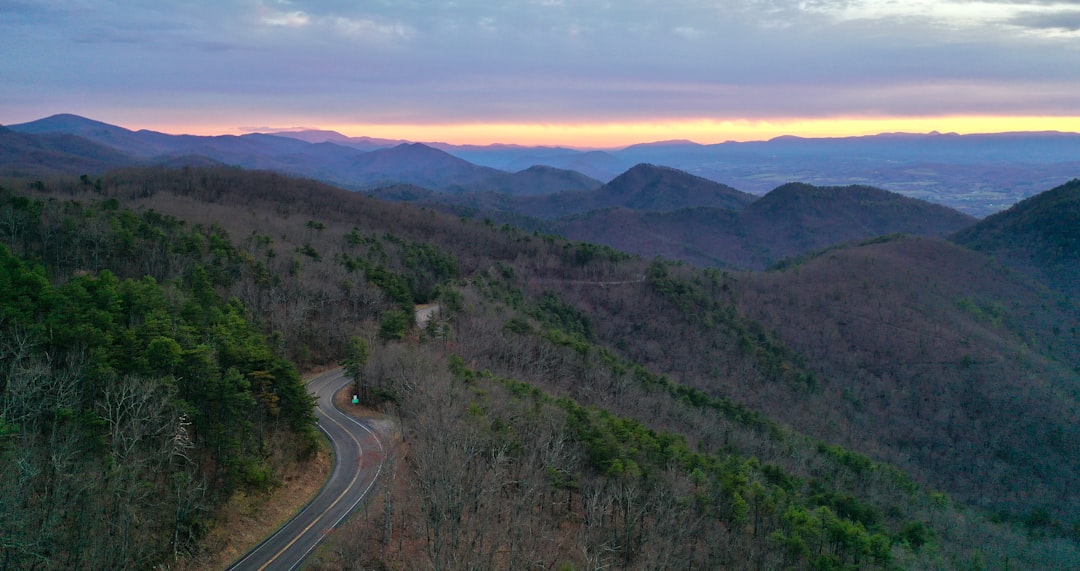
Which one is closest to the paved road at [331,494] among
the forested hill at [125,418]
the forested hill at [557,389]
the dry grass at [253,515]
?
the dry grass at [253,515]

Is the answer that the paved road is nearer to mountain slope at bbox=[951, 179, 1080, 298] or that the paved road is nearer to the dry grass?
the dry grass

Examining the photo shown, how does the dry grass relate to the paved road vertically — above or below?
above

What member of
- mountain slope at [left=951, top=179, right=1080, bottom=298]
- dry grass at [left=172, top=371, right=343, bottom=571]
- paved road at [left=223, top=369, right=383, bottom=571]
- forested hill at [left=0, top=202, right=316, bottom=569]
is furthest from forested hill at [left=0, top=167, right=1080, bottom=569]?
mountain slope at [left=951, top=179, right=1080, bottom=298]

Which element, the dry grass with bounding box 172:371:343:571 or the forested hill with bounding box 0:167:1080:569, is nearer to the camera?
the dry grass with bounding box 172:371:343:571

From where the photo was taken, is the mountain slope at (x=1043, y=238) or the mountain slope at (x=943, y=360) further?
the mountain slope at (x=1043, y=238)

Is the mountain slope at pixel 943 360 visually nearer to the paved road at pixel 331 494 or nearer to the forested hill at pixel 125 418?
the paved road at pixel 331 494

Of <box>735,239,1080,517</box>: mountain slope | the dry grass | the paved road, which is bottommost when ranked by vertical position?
<box>735,239,1080,517</box>: mountain slope

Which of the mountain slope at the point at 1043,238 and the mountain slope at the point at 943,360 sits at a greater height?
the mountain slope at the point at 1043,238
